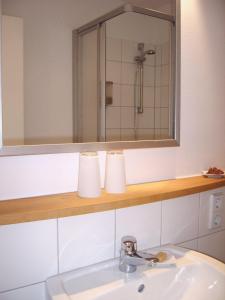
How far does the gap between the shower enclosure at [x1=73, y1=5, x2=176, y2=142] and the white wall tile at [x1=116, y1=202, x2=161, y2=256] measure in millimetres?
278

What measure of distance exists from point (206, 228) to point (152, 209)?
36 centimetres

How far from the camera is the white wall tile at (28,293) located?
886 millimetres

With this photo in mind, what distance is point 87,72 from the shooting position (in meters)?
1.14

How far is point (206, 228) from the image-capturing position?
136 cm

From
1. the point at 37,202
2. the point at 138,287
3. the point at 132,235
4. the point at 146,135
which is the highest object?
the point at 146,135

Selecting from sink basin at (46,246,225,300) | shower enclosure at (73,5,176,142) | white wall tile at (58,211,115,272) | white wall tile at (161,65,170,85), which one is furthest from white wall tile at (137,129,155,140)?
sink basin at (46,246,225,300)

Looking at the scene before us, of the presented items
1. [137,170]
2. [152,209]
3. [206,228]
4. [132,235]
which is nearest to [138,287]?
[132,235]

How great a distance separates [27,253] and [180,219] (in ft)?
2.12

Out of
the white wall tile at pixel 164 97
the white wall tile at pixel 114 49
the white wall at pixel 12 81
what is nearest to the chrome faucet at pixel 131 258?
the white wall at pixel 12 81

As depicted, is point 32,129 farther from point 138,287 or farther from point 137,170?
point 138,287

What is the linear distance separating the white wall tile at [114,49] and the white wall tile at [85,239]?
0.61 metres

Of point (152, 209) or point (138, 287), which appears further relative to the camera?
point (152, 209)

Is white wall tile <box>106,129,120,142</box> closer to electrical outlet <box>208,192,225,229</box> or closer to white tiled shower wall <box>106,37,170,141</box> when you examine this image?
white tiled shower wall <box>106,37,170,141</box>

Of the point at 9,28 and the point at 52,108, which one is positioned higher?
the point at 9,28
